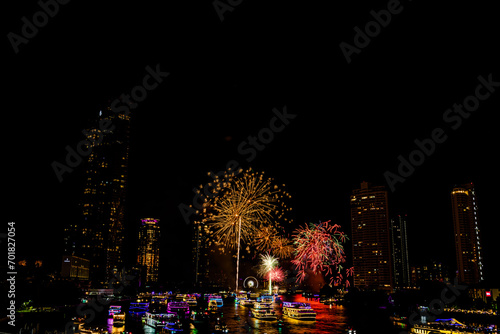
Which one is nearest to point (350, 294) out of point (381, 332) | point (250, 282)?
point (250, 282)

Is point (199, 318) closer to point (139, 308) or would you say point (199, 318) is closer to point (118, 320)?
point (118, 320)

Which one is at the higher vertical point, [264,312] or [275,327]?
[264,312]

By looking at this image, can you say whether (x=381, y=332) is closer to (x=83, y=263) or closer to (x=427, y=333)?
(x=427, y=333)

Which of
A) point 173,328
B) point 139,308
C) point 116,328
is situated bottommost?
point 139,308

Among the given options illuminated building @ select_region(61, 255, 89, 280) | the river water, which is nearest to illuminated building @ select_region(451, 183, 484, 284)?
the river water

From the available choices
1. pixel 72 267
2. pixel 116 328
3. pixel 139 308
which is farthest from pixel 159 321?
A: pixel 72 267

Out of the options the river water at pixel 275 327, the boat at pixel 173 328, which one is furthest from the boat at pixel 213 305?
the boat at pixel 173 328

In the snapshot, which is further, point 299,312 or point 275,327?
point 299,312
